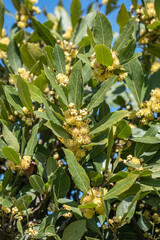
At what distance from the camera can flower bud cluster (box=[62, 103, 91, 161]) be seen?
1537 mm

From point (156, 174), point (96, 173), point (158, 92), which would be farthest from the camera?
point (158, 92)

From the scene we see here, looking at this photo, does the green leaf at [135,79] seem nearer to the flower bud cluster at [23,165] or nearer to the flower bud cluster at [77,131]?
the flower bud cluster at [77,131]

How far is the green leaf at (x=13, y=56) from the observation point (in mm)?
2436

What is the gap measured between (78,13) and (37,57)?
0.78m

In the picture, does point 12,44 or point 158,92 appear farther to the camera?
point 12,44

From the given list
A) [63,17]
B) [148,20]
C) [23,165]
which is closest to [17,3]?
[63,17]

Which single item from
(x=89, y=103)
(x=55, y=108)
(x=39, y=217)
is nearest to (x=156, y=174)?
(x=89, y=103)

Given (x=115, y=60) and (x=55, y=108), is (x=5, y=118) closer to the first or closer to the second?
(x=55, y=108)

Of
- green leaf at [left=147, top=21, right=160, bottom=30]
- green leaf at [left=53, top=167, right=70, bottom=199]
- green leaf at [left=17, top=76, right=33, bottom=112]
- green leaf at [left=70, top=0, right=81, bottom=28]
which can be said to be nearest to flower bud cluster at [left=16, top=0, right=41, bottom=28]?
green leaf at [left=70, top=0, right=81, bottom=28]

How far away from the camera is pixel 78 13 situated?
2693 millimetres

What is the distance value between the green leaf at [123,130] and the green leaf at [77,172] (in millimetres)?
390

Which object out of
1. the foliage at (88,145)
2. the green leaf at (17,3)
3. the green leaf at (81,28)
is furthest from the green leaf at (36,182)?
the green leaf at (17,3)

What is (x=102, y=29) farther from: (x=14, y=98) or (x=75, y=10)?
(x=75, y=10)

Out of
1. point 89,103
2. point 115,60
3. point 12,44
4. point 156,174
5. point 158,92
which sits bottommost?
point 156,174
